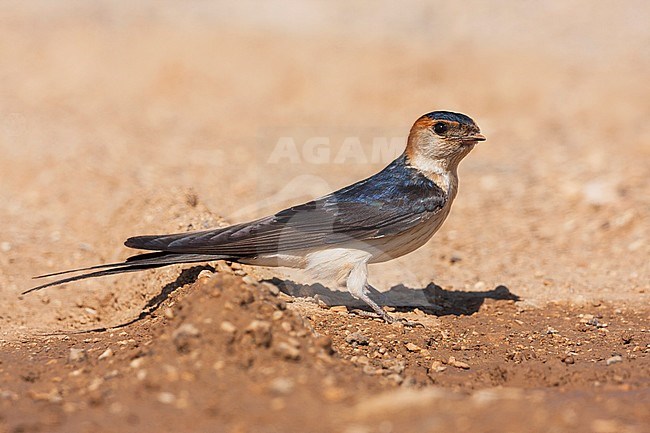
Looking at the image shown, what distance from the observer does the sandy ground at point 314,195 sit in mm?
3568

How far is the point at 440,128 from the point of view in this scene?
5816 mm

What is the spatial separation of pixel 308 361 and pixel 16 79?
11.1 meters

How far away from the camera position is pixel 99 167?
934 centimetres

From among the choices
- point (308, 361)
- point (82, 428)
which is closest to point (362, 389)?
point (308, 361)

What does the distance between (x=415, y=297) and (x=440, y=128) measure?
4.07 ft

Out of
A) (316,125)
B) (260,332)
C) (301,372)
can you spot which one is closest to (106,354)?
(260,332)

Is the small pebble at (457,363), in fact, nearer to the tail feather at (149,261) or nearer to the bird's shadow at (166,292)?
the tail feather at (149,261)

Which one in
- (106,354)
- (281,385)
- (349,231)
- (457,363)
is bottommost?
(457,363)

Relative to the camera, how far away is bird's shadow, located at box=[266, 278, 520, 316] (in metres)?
5.97

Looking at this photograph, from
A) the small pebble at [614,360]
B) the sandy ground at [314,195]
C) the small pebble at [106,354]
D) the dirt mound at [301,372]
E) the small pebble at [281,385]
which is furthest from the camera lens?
the small pebble at [614,360]

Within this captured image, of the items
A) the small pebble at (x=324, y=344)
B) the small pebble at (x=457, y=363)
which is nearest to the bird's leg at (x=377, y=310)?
the small pebble at (x=457, y=363)

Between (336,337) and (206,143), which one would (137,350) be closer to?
(336,337)

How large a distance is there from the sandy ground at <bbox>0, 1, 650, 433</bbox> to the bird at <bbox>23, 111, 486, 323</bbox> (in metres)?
0.27

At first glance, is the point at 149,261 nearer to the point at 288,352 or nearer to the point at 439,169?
the point at 288,352
